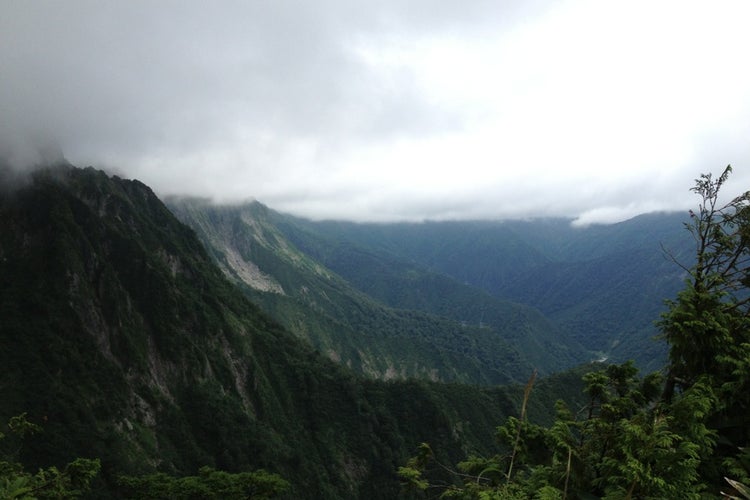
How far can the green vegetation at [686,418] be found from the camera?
14.7 m

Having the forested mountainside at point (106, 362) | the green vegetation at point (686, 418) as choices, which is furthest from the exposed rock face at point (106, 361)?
the green vegetation at point (686, 418)

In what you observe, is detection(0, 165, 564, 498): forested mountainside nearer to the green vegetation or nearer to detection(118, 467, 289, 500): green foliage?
detection(118, 467, 289, 500): green foliage

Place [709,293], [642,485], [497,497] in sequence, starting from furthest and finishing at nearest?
[709,293], [497,497], [642,485]

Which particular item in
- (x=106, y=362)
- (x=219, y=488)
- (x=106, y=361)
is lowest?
(x=106, y=362)

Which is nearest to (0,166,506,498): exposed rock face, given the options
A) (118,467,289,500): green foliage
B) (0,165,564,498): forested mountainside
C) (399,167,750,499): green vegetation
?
(0,165,564,498): forested mountainside

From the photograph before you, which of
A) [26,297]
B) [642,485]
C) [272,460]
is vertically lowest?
[272,460]

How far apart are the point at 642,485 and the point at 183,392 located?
196m

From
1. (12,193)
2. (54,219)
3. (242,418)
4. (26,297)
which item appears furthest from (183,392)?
(12,193)

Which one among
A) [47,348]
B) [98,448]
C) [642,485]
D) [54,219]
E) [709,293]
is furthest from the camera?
[54,219]

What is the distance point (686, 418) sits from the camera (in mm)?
15891

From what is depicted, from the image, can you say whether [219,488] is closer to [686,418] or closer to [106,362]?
[686,418]

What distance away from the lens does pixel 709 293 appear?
714 inches

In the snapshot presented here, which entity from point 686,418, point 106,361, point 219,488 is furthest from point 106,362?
point 686,418

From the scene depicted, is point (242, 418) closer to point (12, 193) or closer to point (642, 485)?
point (12, 193)
